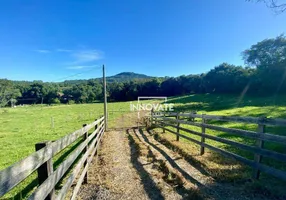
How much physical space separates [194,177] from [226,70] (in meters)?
59.8

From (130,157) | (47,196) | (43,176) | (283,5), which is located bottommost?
(130,157)

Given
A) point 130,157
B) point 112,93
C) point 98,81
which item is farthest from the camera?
point 98,81

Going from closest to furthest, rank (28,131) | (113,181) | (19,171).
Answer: (19,171) → (113,181) → (28,131)

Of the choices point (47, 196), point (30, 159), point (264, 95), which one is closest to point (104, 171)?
point (47, 196)

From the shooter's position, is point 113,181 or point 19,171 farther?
point 113,181

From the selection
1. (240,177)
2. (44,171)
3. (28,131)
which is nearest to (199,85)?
(28,131)

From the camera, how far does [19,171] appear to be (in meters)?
1.59

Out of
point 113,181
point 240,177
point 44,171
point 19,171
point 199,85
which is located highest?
point 199,85

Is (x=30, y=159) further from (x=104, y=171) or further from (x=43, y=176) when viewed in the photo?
(x=104, y=171)

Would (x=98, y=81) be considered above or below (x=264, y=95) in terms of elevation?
above

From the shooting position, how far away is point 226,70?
5838 cm

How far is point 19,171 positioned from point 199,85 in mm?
68846

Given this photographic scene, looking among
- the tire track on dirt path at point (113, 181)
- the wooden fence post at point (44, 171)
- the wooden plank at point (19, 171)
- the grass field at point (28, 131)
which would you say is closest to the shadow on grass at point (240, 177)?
the tire track on dirt path at point (113, 181)

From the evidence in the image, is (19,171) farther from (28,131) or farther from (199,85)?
(199,85)
